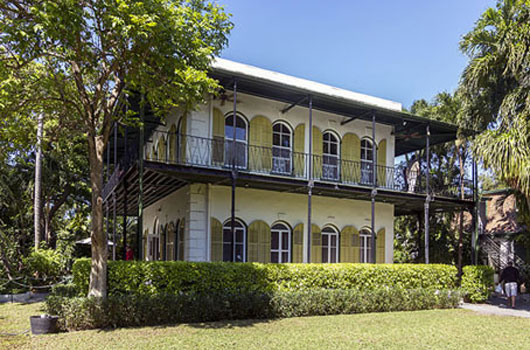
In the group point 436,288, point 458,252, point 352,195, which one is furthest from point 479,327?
point 458,252

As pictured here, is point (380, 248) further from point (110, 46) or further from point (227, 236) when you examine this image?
point (110, 46)

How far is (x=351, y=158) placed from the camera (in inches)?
642

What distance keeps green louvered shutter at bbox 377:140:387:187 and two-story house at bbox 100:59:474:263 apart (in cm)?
4

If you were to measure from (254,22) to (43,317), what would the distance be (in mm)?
7974

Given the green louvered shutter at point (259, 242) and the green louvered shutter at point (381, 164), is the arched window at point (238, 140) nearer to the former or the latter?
the green louvered shutter at point (259, 242)

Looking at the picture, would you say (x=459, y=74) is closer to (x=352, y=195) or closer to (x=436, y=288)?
(x=352, y=195)

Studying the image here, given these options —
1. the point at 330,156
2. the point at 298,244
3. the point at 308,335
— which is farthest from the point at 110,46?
the point at 330,156

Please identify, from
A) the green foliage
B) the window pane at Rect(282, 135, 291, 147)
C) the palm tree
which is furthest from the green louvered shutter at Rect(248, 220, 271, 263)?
the palm tree

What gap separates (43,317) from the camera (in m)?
8.20

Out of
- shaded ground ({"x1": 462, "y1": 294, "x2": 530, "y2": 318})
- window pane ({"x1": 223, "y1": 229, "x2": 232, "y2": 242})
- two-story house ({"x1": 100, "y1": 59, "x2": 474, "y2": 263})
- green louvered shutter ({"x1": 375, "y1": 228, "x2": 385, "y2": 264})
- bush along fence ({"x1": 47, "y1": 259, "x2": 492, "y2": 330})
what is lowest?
shaded ground ({"x1": 462, "y1": 294, "x2": 530, "y2": 318})

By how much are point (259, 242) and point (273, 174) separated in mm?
2266

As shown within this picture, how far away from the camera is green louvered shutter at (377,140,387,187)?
16547 mm

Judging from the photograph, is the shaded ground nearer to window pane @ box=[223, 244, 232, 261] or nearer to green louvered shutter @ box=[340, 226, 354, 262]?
green louvered shutter @ box=[340, 226, 354, 262]

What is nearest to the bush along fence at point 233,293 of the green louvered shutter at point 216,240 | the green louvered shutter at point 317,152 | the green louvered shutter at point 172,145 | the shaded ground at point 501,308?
the shaded ground at point 501,308
